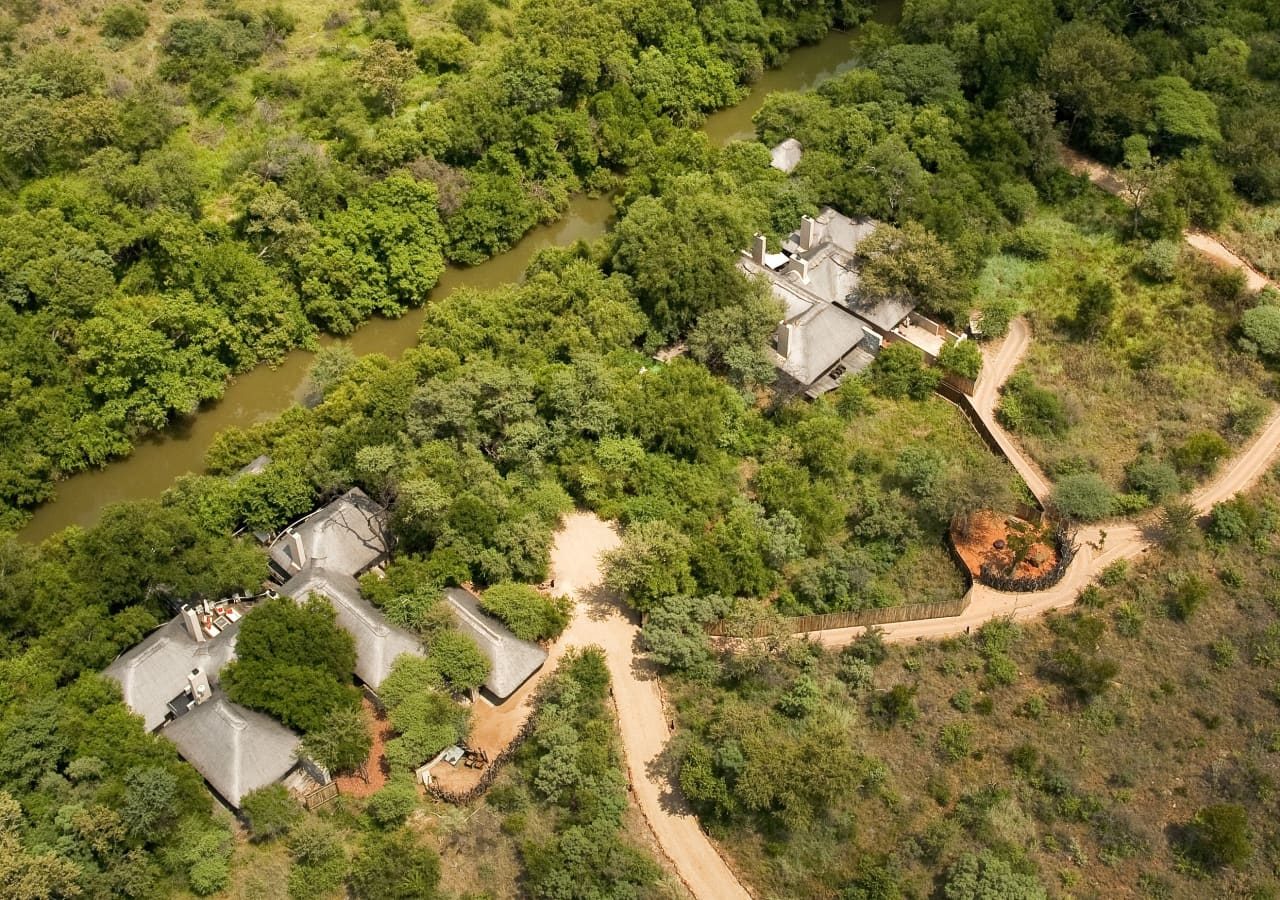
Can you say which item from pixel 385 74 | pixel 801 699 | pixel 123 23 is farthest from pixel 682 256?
pixel 123 23

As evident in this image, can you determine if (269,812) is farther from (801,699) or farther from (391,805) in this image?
(801,699)

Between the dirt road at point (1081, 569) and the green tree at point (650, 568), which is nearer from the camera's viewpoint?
the green tree at point (650, 568)

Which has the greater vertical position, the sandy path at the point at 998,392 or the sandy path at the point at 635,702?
the sandy path at the point at 635,702

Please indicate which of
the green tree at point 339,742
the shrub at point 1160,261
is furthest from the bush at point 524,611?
the shrub at point 1160,261

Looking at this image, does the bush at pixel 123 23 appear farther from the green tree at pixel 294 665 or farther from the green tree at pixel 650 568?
the green tree at pixel 650 568

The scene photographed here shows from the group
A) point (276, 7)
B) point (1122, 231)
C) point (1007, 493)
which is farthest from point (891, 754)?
point (276, 7)

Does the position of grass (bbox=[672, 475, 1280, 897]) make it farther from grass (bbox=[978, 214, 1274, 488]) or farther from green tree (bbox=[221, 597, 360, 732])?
green tree (bbox=[221, 597, 360, 732])
